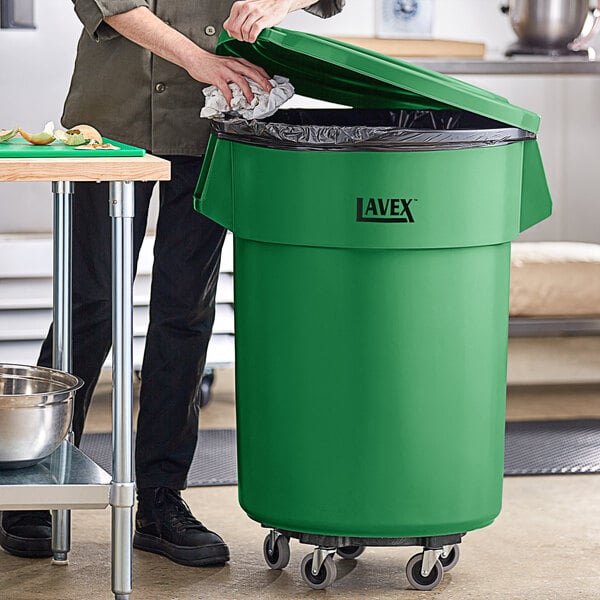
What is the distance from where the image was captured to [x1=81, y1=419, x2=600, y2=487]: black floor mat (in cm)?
309

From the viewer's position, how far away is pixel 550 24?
4.04 m

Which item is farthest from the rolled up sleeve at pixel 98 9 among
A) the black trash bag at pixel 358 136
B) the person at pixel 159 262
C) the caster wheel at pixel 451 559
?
the caster wheel at pixel 451 559

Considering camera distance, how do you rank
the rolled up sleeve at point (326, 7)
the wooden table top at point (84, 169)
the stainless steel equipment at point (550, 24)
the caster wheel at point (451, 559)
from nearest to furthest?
the wooden table top at point (84, 169), the caster wheel at point (451, 559), the rolled up sleeve at point (326, 7), the stainless steel equipment at point (550, 24)

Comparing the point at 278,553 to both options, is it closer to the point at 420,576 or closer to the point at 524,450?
the point at 420,576

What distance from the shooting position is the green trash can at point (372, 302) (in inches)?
80.2

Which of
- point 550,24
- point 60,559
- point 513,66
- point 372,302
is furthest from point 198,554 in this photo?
point 550,24

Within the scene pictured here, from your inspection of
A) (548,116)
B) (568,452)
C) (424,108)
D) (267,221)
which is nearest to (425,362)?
(267,221)

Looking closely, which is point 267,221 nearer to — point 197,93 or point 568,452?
point 197,93

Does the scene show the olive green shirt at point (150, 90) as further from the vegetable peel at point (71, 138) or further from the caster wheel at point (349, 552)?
the caster wheel at point (349, 552)

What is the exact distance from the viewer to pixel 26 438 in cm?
A: 206

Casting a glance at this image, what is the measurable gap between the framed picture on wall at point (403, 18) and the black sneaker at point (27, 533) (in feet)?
8.70

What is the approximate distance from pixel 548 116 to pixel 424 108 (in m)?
2.68

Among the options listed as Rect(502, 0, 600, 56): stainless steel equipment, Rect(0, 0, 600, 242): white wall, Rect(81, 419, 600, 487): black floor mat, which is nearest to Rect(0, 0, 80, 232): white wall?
Rect(0, 0, 600, 242): white wall

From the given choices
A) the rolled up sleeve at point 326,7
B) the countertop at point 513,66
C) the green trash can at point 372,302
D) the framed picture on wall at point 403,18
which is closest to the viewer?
the green trash can at point 372,302
